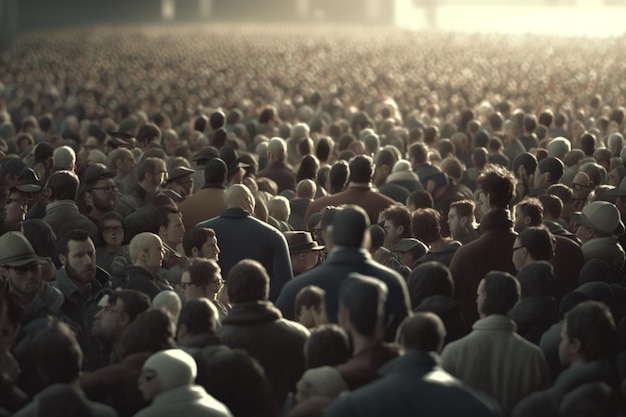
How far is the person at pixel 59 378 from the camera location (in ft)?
19.6

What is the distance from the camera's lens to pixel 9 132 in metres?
19.4

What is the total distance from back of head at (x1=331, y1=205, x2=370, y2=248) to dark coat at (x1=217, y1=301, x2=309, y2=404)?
0.50 metres

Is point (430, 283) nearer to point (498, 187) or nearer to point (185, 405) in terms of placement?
point (498, 187)

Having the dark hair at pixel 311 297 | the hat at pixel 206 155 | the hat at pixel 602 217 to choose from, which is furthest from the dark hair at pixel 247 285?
the hat at pixel 206 155

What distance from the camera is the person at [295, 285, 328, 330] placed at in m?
7.56

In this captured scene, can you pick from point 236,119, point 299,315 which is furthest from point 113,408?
point 236,119

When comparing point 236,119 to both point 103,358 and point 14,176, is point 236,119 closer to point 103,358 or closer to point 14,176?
point 14,176

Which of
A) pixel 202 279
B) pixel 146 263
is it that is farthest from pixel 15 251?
pixel 202 279

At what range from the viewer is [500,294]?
7328 millimetres

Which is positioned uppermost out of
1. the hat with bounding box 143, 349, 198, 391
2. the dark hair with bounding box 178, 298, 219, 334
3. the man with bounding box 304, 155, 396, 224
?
the hat with bounding box 143, 349, 198, 391

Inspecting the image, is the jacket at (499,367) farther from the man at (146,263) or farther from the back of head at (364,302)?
the man at (146,263)

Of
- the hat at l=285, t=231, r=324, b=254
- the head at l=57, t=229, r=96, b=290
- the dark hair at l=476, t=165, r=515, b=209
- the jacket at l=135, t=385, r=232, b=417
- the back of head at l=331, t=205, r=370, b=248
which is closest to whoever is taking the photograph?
the jacket at l=135, t=385, r=232, b=417

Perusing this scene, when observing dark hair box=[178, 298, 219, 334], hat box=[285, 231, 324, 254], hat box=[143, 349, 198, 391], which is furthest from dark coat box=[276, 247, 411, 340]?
hat box=[285, 231, 324, 254]

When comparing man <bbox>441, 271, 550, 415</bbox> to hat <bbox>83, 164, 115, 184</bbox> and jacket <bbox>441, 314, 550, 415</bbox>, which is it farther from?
hat <bbox>83, 164, 115, 184</bbox>
